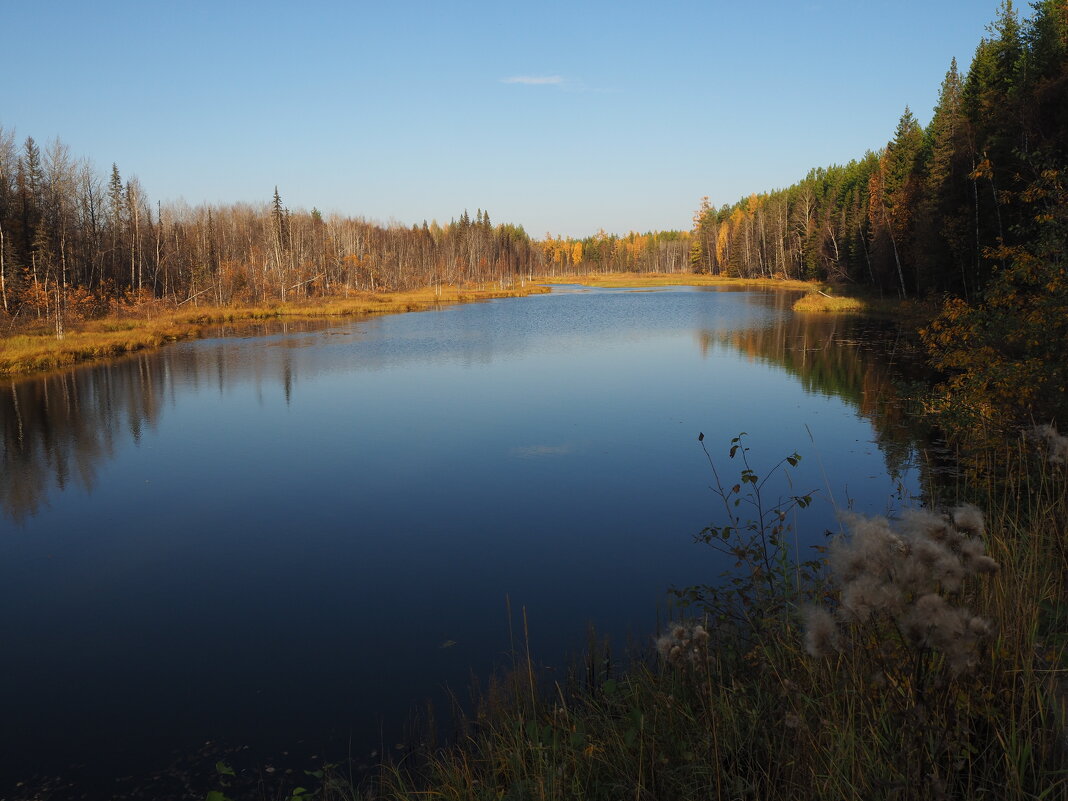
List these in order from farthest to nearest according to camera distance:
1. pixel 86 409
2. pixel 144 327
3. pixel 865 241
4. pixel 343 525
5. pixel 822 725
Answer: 1. pixel 865 241
2. pixel 144 327
3. pixel 86 409
4. pixel 343 525
5. pixel 822 725

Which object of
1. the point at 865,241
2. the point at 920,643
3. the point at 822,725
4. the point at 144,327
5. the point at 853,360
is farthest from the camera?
the point at 865,241

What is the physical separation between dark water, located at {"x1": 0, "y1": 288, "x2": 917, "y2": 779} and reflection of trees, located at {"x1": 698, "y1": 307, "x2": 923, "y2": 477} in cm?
23

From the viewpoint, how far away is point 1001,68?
2869 cm

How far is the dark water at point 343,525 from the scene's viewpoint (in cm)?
647

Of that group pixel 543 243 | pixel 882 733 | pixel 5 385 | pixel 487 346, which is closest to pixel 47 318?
pixel 5 385

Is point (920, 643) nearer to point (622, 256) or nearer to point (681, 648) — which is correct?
point (681, 648)

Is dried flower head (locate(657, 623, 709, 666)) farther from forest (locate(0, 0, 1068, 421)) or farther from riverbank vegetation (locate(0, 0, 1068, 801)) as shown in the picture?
forest (locate(0, 0, 1068, 421))

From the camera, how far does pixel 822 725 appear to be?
3445 millimetres

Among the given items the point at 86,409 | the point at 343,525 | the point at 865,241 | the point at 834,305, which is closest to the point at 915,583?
the point at 343,525

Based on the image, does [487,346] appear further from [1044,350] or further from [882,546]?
[882,546]

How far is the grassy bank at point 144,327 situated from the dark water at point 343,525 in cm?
367

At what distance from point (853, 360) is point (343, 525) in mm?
20693

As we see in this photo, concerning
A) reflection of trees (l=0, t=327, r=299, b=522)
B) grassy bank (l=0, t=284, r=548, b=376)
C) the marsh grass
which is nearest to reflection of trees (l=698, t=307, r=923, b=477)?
the marsh grass

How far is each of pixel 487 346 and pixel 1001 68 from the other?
2425 centimetres
